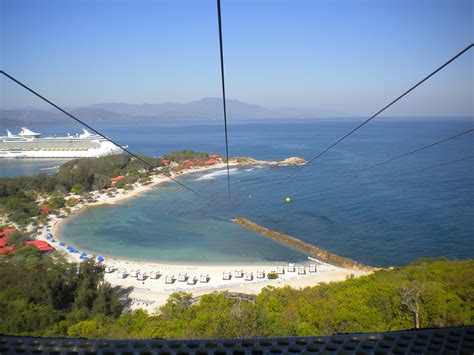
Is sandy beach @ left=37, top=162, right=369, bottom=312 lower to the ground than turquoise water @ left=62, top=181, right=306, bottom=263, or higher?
lower

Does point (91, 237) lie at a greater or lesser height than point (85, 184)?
lesser

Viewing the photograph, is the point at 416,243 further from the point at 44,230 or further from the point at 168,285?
the point at 44,230

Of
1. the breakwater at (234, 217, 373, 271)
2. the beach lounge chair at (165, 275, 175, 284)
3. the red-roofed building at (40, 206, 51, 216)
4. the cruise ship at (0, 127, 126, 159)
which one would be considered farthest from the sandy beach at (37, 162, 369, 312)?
the cruise ship at (0, 127, 126, 159)

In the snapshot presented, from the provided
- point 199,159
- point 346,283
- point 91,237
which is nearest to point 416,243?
point 346,283

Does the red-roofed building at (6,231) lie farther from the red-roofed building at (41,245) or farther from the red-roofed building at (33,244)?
the red-roofed building at (41,245)

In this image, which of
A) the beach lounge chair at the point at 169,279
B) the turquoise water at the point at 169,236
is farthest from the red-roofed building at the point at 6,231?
the beach lounge chair at the point at 169,279

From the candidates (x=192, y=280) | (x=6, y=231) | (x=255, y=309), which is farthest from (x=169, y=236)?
(x=255, y=309)

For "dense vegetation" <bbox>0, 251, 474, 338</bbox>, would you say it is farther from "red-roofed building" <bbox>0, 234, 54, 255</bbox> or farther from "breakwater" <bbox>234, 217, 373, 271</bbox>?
"red-roofed building" <bbox>0, 234, 54, 255</bbox>
